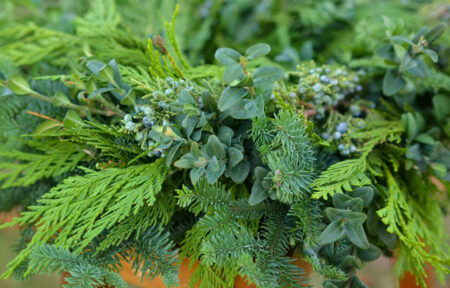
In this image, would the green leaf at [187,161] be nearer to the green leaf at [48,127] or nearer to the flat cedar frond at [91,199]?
the flat cedar frond at [91,199]

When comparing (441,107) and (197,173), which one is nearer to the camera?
(197,173)

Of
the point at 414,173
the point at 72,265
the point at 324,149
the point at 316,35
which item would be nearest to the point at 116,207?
the point at 72,265

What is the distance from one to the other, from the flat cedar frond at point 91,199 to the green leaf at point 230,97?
0.33 feet

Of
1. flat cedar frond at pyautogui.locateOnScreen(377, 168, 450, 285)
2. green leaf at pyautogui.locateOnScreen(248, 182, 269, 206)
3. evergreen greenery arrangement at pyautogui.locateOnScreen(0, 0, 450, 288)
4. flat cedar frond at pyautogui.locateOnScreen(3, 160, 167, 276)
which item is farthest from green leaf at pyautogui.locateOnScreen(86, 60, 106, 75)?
flat cedar frond at pyautogui.locateOnScreen(377, 168, 450, 285)

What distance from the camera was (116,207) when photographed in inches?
14.2

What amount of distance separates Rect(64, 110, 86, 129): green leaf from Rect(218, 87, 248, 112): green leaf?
0.55 feet

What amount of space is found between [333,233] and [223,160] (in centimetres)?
13

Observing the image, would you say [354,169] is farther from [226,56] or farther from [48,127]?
[48,127]

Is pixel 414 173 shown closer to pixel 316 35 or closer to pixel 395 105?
pixel 395 105

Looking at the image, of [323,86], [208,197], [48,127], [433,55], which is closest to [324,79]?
[323,86]

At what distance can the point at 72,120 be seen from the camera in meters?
0.40

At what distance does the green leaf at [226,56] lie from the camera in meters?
0.36

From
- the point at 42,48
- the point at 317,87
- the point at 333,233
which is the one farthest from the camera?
the point at 42,48

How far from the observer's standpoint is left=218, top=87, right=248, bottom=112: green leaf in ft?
1.16
